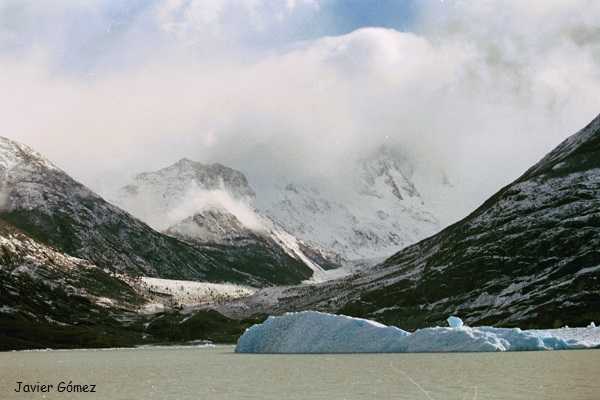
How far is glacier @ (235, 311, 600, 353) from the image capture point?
119938mm

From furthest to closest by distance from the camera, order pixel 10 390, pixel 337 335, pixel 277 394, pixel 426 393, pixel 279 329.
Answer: pixel 279 329 → pixel 337 335 → pixel 10 390 → pixel 277 394 → pixel 426 393

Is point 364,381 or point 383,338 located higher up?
point 383,338

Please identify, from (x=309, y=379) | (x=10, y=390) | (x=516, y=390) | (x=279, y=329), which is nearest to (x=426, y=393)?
(x=516, y=390)

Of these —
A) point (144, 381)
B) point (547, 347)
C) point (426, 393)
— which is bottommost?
point (547, 347)

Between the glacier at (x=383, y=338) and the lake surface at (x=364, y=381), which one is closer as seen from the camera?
the lake surface at (x=364, y=381)

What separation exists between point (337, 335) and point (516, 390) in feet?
244

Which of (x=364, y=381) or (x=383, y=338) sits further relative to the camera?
(x=383, y=338)

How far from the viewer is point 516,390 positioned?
58812mm

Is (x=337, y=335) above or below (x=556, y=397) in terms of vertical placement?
above

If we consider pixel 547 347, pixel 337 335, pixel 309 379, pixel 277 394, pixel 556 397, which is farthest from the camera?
pixel 337 335

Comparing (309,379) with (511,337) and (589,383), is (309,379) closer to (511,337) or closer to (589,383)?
(589,383)

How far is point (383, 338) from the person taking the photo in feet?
418

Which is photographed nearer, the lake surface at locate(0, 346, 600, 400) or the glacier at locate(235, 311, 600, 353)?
the lake surface at locate(0, 346, 600, 400)

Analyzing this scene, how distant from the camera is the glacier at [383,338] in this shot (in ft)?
393
